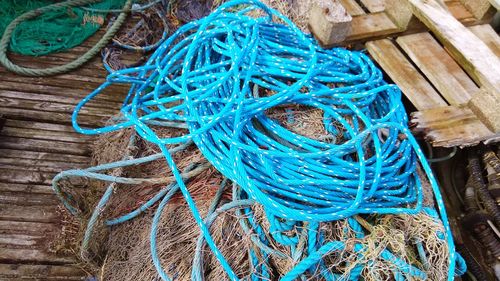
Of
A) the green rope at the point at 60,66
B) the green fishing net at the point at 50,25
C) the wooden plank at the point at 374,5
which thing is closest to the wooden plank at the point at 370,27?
the wooden plank at the point at 374,5

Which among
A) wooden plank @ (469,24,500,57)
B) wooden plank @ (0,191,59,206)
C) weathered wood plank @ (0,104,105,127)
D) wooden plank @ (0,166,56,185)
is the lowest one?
wooden plank @ (0,191,59,206)

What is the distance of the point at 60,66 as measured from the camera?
319cm

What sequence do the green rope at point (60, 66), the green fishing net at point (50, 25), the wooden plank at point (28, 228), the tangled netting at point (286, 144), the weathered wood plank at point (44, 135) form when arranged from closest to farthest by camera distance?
1. the tangled netting at point (286, 144)
2. the wooden plank at point (28, 228)
3. the weathered wood plank at point (44, 135)
4. the green rope at point (60, 66)
5. the green fishing net at point (50, 25)

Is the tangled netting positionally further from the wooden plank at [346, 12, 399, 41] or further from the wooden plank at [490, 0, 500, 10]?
the wooden plank at [490, 0, 500, 10]

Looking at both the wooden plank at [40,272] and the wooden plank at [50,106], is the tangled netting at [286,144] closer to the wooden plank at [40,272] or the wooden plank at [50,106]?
the wooden plank at [40,272]

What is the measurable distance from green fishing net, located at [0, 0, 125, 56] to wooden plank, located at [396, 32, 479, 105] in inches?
95.7

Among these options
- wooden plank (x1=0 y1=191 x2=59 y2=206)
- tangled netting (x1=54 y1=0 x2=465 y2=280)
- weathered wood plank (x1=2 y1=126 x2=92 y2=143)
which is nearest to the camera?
tangled netting (x1=54 y1=0 x2=465 y2=280)

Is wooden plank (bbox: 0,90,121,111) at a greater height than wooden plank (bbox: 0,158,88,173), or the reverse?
wooden plank (bbox: 0,90,121,111)

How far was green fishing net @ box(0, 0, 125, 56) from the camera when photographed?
330 centimetres

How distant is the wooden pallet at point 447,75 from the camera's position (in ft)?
6.95

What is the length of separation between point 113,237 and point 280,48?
4.41 ft

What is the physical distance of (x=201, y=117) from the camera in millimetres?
2082

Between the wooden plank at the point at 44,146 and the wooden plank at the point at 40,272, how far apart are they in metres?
→ 0.75

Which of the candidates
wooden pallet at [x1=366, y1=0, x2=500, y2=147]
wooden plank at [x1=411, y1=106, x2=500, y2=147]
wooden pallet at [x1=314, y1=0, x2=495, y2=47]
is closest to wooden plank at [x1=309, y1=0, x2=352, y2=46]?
wooden pallet at [x1=314, y1=0, x2=495, y2=47]
